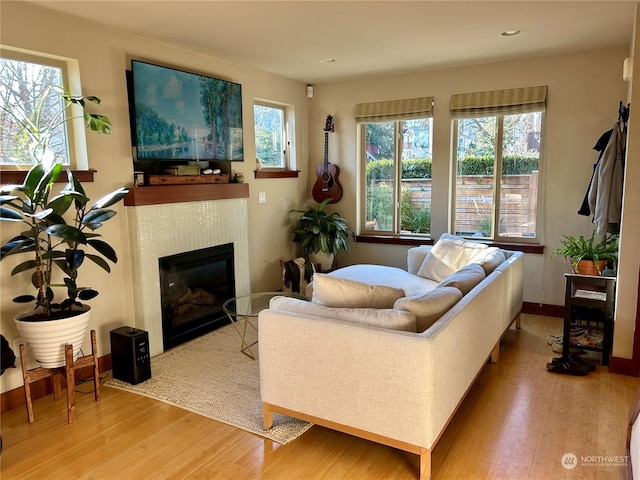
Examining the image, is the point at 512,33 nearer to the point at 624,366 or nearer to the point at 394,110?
the point at 394,110

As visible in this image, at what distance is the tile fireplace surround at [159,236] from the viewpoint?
3502 mm

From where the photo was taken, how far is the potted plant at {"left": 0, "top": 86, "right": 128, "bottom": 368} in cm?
261

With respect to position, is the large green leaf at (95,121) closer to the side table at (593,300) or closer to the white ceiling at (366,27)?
the white ceiling at (366,27)

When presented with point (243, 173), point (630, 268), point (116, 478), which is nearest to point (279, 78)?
point (243, 173)

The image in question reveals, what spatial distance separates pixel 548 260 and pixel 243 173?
10.1 feet

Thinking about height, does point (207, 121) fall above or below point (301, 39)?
below

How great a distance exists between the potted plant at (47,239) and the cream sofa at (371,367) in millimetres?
1218

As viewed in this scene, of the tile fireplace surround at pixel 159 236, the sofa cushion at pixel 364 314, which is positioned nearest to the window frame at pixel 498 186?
the tile fireplace surround at pixel 159 236

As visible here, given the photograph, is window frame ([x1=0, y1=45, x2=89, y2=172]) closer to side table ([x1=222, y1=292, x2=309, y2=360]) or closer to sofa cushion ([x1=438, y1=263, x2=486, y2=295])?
side table ([x1=222, y1=292, x2=309, y2=360])

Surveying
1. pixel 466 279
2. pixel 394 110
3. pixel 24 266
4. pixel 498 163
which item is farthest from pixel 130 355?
pixel 498 163

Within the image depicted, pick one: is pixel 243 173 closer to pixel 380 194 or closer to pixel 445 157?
pixel 380 194

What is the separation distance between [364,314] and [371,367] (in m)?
0.26

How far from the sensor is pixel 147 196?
3.52 meters

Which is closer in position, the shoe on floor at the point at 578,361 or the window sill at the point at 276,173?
the shoe on floor at the point at 578,361
